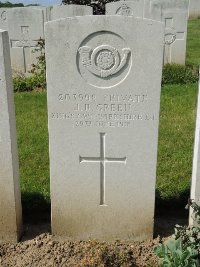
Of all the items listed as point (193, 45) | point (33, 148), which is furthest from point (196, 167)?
point (193, 45)

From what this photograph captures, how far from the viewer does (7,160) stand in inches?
136

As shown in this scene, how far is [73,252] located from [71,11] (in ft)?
25.7

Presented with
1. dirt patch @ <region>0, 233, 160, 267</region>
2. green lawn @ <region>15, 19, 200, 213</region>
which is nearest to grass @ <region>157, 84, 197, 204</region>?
green lawn @ <region>15, 19, 200, 213</region>

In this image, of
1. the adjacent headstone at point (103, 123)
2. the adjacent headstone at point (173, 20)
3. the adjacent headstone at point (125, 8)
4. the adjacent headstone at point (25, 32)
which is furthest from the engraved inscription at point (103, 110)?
the adjacent headstone at point (125, 8)

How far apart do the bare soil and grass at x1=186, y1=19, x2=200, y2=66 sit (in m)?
8.28

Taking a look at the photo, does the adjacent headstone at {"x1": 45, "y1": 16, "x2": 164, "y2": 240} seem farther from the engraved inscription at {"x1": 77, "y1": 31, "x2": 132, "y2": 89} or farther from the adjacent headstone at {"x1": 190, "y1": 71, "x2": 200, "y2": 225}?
the adjacent headstone at {"x1": 190, "y1": 71, "x2": 200, "y2": 225}

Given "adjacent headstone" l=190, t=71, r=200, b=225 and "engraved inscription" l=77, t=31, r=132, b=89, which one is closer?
"engraved inscription" l=77, t=31, r=132, b=89

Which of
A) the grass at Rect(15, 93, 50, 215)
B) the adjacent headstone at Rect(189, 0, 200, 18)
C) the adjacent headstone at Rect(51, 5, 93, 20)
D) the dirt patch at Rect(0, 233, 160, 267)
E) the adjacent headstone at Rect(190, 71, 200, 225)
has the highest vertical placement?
the adjacent headstone at Rect(189, 0, 200, 18)

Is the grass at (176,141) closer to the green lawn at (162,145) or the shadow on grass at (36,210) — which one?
the green lawn at (162,145)

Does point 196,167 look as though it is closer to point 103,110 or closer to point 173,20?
point 103,110

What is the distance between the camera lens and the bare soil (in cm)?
328

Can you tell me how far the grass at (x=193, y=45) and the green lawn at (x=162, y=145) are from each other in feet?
11.6

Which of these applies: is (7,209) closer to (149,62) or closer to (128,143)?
(128,143)

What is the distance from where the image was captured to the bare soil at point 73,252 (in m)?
3.28
